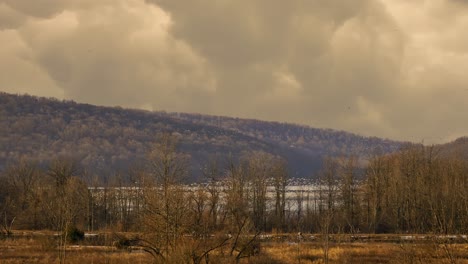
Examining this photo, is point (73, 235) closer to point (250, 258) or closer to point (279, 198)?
point (250, 258)

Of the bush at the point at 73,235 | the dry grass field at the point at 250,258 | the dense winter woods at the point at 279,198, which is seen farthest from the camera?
the dense winter woods at the point at 279,198

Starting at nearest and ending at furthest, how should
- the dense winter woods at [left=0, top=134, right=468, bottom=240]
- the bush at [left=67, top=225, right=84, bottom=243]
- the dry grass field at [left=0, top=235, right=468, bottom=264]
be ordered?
the dry grass field at [left=0, top=235, right=468, bottom=264] < the bush at [left=67, top=225, right=84, bottom=243] < the dense winter woods at [left=0, top=134, right=468, bottom=240]

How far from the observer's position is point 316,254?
44531mm

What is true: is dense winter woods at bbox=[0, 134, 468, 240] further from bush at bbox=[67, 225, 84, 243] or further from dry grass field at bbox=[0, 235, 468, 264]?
dry grass field at bbox=[0, 235, 468, 264]

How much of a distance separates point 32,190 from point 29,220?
11.1 m

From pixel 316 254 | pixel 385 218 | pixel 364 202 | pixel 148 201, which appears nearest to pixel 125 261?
pixel 148 201

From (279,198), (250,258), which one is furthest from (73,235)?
(279,198)

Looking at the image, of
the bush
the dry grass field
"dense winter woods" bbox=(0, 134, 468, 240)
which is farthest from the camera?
"dense winter woods" bbox=(0, 134, 468, 240)

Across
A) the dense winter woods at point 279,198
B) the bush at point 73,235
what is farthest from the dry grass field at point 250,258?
the dense winter woods at point 279,198

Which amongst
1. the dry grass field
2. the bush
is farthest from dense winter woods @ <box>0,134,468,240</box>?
the dry grass field

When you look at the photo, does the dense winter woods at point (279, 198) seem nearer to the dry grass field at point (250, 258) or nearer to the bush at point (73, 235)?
→ the bush at point (73, 235)

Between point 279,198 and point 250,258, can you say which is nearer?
point 250,258

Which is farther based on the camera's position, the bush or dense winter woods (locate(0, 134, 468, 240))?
dense winter woods (locate(0, 134, 468, 240))

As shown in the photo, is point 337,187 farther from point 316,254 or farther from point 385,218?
point 316,254
